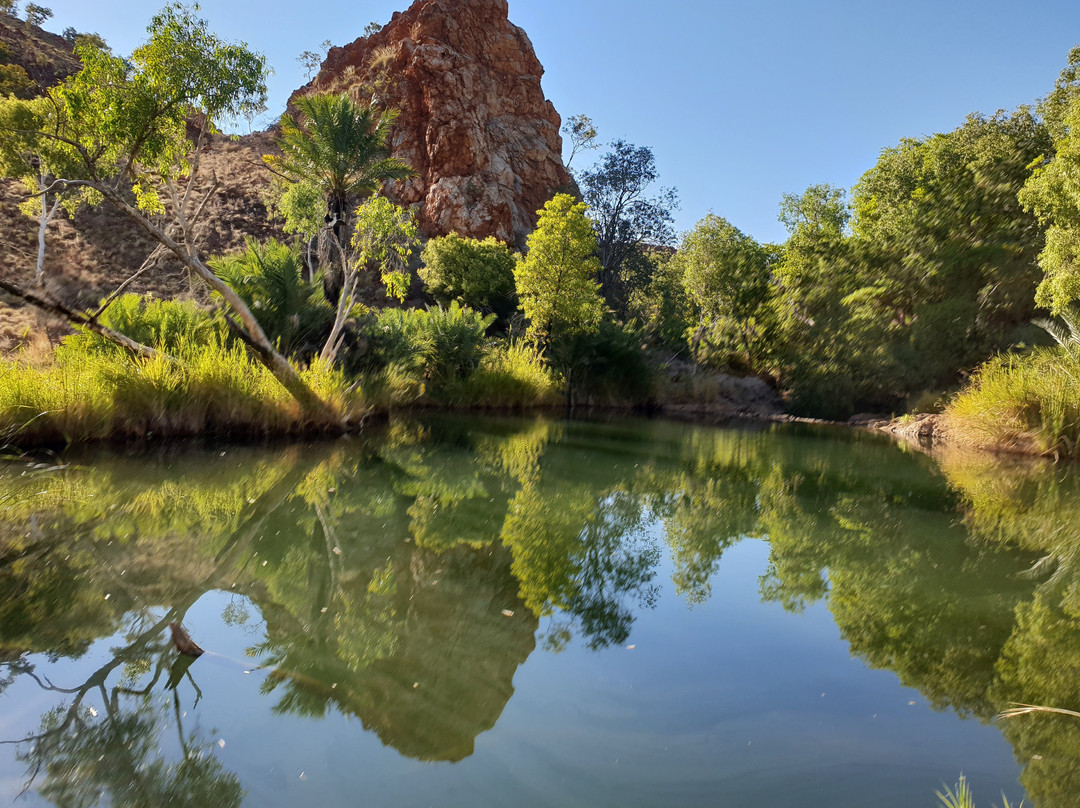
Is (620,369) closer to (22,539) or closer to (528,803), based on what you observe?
(22,539)

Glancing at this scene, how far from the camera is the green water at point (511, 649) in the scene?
204cm

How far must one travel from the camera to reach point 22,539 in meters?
3.96

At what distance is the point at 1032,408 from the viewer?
10969mm

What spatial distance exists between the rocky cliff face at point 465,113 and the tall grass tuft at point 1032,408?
23323mm

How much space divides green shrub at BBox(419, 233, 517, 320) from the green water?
65.2ft

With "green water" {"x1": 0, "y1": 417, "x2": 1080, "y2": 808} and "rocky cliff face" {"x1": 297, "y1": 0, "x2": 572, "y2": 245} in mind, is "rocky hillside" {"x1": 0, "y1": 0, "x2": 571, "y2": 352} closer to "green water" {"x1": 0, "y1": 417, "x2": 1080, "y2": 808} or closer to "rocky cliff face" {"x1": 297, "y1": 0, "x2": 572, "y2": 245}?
"rocky cliff face" {"x1": 297, "y1": 0, "x2": 572, "y2": 245}

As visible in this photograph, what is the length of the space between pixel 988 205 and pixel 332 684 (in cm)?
2204

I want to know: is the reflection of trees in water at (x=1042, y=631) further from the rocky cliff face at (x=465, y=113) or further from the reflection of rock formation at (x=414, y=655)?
the rocky cliff face at (x=465, y=113)

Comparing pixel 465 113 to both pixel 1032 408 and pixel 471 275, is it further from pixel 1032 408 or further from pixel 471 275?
pixel 1032 408

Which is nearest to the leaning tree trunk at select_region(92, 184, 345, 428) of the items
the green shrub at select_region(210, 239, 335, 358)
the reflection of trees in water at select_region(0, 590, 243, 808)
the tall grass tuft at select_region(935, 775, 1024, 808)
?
the green shrub at select_region(210, 239, 335, 358)

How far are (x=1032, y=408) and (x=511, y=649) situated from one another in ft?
38.4

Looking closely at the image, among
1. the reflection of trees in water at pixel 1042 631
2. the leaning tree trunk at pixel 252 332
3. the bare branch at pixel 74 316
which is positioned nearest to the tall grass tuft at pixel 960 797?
the reflection of trees in water at pixel 1042 631

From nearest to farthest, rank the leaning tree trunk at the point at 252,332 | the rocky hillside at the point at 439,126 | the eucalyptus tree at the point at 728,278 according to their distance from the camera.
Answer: the leaning tree trunk at the point at 252,332 → the eucalyptus tree at the point at 728,278 → the rocky hillside at the point at 439,126

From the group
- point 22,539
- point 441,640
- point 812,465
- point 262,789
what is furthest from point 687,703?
point 812,465
